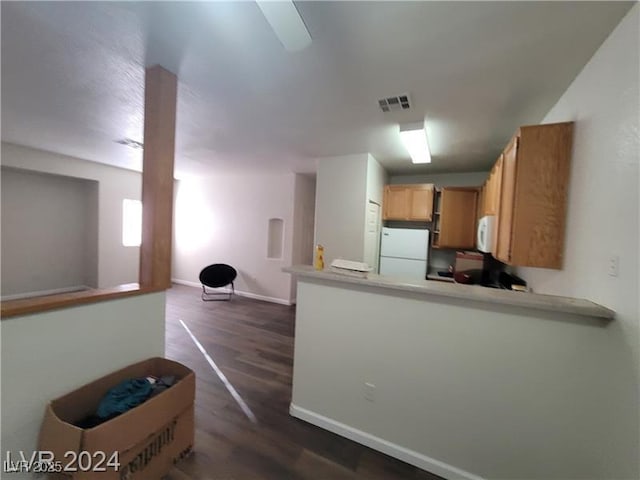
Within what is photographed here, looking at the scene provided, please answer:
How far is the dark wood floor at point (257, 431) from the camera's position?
154 cm

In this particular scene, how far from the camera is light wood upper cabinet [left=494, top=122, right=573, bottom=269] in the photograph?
1660 mm

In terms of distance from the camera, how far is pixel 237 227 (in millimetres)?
5629

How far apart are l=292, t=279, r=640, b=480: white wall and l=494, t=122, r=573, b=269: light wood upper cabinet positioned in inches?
23.5

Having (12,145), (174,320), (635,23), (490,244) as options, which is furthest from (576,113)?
(12,145)

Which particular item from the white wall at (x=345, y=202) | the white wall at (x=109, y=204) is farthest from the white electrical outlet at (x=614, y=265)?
the white wall at (x=109, y=204)

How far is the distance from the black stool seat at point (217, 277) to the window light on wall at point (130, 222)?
1631 millimetres

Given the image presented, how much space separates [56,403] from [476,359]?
236 cm

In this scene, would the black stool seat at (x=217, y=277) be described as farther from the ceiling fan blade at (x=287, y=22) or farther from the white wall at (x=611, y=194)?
the white wall at (x=611, y=194)

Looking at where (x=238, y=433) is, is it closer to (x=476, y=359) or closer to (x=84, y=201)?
(x=476, y=359)

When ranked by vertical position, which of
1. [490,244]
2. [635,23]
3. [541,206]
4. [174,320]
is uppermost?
[635,23]

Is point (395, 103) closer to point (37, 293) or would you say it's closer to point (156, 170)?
point (156, 170)

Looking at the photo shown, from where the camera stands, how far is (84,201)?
5168 mm

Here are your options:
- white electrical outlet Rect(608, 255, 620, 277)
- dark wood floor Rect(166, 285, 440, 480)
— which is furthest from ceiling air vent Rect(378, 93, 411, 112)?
dark wood floor Rect(166, 285, 440, 480)

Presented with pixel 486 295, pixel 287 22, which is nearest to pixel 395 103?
pixel 287 22
